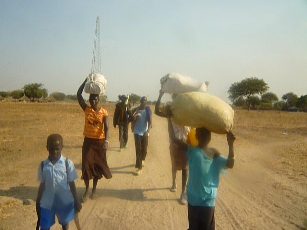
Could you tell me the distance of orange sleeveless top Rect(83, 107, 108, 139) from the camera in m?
7.32

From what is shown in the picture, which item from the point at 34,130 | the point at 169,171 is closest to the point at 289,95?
the point at 34,130

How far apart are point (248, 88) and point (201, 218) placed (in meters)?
67.5

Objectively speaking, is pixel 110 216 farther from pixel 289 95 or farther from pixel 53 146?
pixel 289 95

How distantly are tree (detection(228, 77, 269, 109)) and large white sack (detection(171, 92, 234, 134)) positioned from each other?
214ft

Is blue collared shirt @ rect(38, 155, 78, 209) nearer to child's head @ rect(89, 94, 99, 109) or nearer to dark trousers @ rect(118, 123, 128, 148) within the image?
child's head @ rect(89, 94, 99, 109)

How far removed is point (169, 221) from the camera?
6473mm

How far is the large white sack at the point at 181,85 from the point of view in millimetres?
5672

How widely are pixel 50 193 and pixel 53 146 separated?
0.60 metres

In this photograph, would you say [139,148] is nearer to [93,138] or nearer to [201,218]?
[93,138]

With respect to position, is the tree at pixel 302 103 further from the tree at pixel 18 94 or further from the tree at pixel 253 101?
the tree at pixel 18 94

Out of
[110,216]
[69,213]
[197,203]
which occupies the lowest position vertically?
[110,216]

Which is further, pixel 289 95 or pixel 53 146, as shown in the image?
pixel 289 95

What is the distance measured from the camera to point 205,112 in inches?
169

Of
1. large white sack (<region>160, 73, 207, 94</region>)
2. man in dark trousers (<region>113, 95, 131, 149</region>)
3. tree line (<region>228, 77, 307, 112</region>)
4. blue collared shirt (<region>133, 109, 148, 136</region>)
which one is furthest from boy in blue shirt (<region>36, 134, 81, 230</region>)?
tree line (<region>228, 77, 307, 112</region>)
